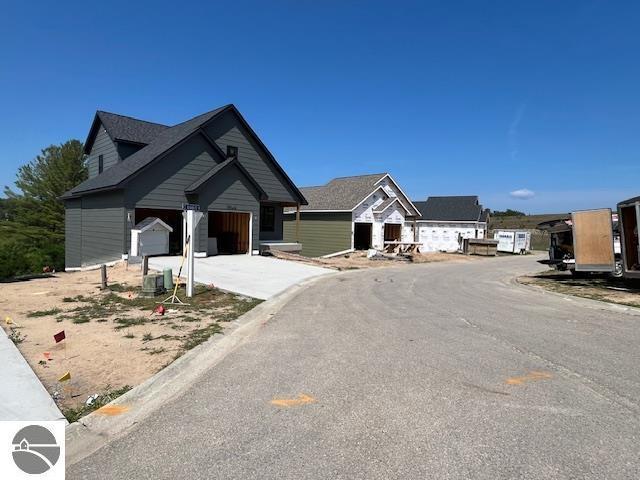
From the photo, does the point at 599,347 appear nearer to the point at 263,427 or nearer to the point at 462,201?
the point at 263,427

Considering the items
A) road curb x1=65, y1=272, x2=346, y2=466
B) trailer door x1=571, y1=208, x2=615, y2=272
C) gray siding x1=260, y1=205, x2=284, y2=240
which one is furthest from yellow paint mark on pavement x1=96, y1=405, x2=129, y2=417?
gray siding x1=260, y1=205, x2=284, y2=240

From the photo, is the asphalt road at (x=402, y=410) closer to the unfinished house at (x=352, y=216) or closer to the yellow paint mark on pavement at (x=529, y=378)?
the yellow paint mark on pavement at (x=529, y=378)

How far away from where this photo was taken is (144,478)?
297 centimetres

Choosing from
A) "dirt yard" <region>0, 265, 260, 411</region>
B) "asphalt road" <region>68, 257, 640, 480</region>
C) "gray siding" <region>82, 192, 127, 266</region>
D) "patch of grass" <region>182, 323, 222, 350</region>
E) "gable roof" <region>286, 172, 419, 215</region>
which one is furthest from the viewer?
"gable roof" <region>286, 172, 419, 215</region>

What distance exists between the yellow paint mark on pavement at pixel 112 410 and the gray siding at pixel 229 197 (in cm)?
1527

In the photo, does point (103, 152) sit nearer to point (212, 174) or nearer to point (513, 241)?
point (212, 174)

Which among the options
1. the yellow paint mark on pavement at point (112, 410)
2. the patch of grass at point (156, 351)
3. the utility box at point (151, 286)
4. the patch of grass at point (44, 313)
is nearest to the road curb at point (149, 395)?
the yellow paint mark on pavement at point (112, 410)

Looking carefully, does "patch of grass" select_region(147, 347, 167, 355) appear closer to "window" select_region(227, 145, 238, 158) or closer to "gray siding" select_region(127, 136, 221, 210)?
"gray siding" select_region(127, 136, 221, 210)

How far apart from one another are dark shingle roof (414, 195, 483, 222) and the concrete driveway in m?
29.6

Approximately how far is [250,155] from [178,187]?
227 inches

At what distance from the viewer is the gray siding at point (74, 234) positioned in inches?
912

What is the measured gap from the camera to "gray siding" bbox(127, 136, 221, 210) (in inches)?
711

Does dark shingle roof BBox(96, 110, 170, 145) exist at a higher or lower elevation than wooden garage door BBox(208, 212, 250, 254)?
higher

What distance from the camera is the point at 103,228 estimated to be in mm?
19641
